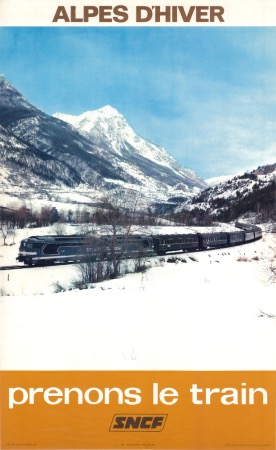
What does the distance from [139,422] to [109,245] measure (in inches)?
203

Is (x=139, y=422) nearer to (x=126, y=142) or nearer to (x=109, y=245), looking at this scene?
(x=109, y=245)

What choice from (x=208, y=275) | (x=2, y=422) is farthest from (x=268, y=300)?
(x=2, y=422)

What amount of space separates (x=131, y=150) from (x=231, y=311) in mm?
4233

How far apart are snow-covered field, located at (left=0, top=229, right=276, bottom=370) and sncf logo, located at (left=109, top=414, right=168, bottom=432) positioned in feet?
2.49

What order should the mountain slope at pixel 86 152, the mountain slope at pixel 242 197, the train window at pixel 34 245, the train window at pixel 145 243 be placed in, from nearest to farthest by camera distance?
the mountain slope at pixel 242 197 < the mountain slope at pixel 86 152 < the train window at pixel 34 245 < the train window at pixel 145 243

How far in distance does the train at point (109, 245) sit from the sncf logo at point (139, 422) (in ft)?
12.7

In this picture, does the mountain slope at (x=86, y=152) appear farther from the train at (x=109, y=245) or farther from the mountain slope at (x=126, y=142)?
the train at (x=109, y=245)

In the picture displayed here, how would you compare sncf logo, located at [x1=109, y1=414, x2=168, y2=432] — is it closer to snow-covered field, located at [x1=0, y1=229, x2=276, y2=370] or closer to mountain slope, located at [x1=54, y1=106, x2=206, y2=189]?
snow-covered field, located at [x1=0, y1=229, x2=276, y2=370]

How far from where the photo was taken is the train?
9266mm

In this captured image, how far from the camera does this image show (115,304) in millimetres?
7344

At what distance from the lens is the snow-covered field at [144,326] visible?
645 centimetres

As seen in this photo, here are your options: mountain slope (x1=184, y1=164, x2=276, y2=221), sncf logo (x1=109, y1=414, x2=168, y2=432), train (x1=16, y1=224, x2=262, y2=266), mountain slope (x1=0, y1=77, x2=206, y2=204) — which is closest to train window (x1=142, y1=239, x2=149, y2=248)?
train (x1=16, y1=224, x2=262, y2=266)

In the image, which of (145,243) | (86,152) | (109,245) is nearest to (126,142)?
(86,152)

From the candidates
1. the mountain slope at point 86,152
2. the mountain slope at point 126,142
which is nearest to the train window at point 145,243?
the mountain slope at point 86,152
